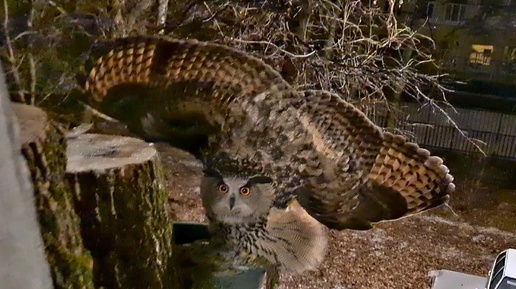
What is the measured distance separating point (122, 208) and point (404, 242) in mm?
475

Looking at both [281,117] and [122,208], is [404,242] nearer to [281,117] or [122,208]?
[281,117]

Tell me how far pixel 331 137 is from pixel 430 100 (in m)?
0.16

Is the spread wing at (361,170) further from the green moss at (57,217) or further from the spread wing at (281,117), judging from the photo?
the green moss at (57,217)

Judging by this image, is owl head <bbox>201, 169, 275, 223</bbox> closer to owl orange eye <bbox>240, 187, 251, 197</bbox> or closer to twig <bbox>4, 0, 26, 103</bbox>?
owl orange eye <bbox>240, 187, 251, 197</bbox>

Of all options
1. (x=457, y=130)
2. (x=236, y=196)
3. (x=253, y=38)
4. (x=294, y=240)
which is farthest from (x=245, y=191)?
(x=457, y=130)

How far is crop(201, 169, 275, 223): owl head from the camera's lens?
81cm

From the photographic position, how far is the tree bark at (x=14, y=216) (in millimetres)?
609

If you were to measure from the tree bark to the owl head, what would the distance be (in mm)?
256

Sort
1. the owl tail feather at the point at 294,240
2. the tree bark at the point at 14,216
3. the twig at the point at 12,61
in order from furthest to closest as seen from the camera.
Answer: the owl tail feather at the point at 294,240, the twig at the point at 12,61, the tree bark at the point at 14,216

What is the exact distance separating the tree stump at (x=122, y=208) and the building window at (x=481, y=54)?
499 mm

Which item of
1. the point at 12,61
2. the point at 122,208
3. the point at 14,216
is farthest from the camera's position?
the point at 122,208

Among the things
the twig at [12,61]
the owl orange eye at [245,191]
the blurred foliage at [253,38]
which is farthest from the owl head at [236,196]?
the twig at [12,61]

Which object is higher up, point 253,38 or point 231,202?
point 253,38

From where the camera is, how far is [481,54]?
0.77m
